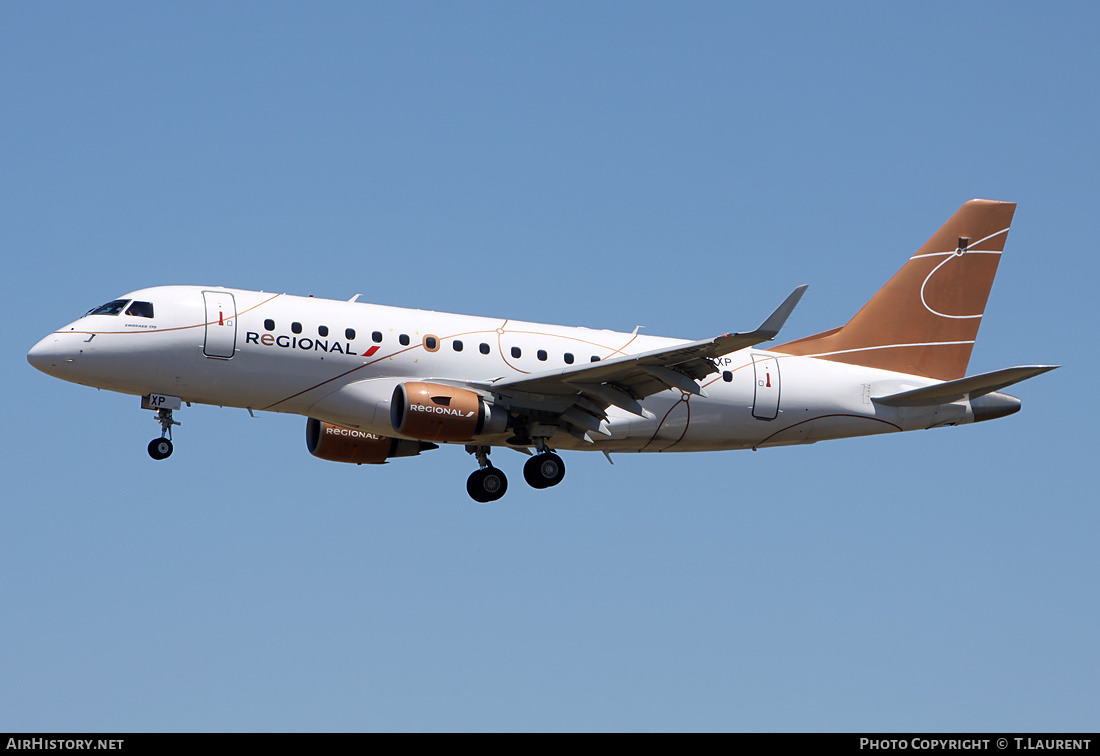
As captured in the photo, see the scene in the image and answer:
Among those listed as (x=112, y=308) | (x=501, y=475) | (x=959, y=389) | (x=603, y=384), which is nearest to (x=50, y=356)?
(x=112, y=308)

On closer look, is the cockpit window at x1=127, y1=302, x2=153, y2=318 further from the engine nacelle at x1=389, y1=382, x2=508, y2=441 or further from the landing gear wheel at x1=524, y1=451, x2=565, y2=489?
the landing gear wheel at x1=524, y1=451, x2=565, y2=489

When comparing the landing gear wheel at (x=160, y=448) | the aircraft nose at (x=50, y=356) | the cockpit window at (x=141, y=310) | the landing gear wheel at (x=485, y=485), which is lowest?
the landing gear wheel at (x=485, y=485)

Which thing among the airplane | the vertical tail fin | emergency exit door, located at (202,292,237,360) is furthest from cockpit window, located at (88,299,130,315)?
the vertical tail fin

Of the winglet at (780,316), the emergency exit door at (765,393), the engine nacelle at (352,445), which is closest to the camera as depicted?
the winglet at (780,316)

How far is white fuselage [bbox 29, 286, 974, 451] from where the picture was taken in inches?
1300

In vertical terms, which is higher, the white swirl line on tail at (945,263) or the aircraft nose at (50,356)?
the white swirl line on tail at (945,263)

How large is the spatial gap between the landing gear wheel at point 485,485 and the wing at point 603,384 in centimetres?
226

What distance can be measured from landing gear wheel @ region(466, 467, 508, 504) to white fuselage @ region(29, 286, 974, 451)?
104 centimetres

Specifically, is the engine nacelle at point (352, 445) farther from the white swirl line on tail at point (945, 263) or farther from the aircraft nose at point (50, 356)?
the white swirl line on tail at point (945, 263)

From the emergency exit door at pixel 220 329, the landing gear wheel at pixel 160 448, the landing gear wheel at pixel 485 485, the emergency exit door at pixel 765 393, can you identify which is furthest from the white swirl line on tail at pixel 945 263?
the landing gear wheel at pixel 160 448

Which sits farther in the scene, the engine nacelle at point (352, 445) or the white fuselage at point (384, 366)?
the engine nacelle at point (352, 445)

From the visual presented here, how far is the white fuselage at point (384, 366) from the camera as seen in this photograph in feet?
108

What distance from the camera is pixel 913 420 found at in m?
38.4
